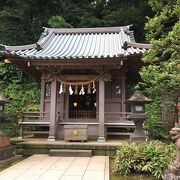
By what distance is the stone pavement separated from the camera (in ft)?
20.4

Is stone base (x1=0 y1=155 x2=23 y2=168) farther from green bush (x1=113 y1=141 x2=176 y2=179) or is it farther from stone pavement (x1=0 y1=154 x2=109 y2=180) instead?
green bush (x1=113 y1=141 x2=176 y2=179)

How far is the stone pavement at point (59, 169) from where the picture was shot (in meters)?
6.21

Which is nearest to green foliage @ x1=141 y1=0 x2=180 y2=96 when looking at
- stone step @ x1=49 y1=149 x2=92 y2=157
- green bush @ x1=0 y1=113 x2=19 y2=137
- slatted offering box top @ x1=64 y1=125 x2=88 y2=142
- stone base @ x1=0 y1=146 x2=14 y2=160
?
stone step @ x1=49 y1=149 x2=92 y2=157

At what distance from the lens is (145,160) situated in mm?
6656

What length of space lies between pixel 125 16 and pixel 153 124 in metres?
13.4

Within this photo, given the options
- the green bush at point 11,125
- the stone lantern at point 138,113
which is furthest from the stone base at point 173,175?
the green bush at point 11,125

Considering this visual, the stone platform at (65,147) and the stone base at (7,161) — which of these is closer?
the stone base at (7,161)

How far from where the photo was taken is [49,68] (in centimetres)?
1139

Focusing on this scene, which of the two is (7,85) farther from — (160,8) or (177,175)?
(177,175)

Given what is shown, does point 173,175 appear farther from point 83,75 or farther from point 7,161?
point 83,75

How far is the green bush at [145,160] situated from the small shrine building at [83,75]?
3774 mm

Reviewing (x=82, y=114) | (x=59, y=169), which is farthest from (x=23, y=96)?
(x=59, y=169)

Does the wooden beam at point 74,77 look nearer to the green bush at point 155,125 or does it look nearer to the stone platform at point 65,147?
the stone platform at point 65,147

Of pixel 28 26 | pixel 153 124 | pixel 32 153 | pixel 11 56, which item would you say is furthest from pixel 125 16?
pixel 32 153
